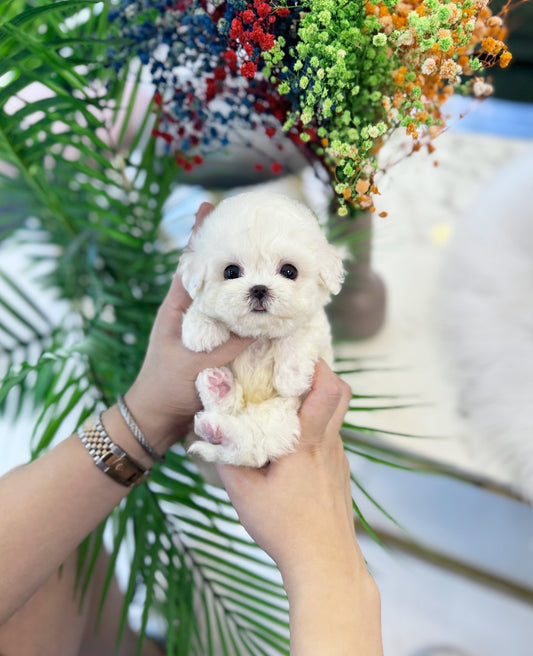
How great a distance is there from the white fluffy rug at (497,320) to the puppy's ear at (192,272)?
2.16 ft

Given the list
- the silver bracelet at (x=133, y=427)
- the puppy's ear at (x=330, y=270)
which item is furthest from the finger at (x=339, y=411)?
the silver bracelet at (x=133, y=427)

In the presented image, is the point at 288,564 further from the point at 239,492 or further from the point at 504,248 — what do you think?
the point at 504,248

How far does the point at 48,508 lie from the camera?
0.64m

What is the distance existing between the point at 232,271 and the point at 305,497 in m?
0.23

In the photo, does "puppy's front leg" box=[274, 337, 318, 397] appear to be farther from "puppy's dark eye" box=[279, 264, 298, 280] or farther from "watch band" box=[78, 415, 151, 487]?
"watch band" box=[78, 415, 151, 487]

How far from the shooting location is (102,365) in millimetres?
832

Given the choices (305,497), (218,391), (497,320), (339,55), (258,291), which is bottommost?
(497,320)

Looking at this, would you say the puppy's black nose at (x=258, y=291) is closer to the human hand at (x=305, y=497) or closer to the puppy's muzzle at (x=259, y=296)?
the puppy's muzzle at (x=259, y=296)

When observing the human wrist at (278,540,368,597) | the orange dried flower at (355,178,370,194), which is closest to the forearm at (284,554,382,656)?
the human wrist at (278,540,368,597)

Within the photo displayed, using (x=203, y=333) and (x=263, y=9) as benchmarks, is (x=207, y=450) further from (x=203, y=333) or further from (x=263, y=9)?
(x=263, y=9)

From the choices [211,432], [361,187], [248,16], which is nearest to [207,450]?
[211,432]

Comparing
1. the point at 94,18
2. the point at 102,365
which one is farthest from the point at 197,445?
the point at 94,18

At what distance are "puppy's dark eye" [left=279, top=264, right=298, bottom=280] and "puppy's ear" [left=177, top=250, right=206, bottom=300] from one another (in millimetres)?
76

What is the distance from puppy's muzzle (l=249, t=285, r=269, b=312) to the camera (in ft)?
1.69
